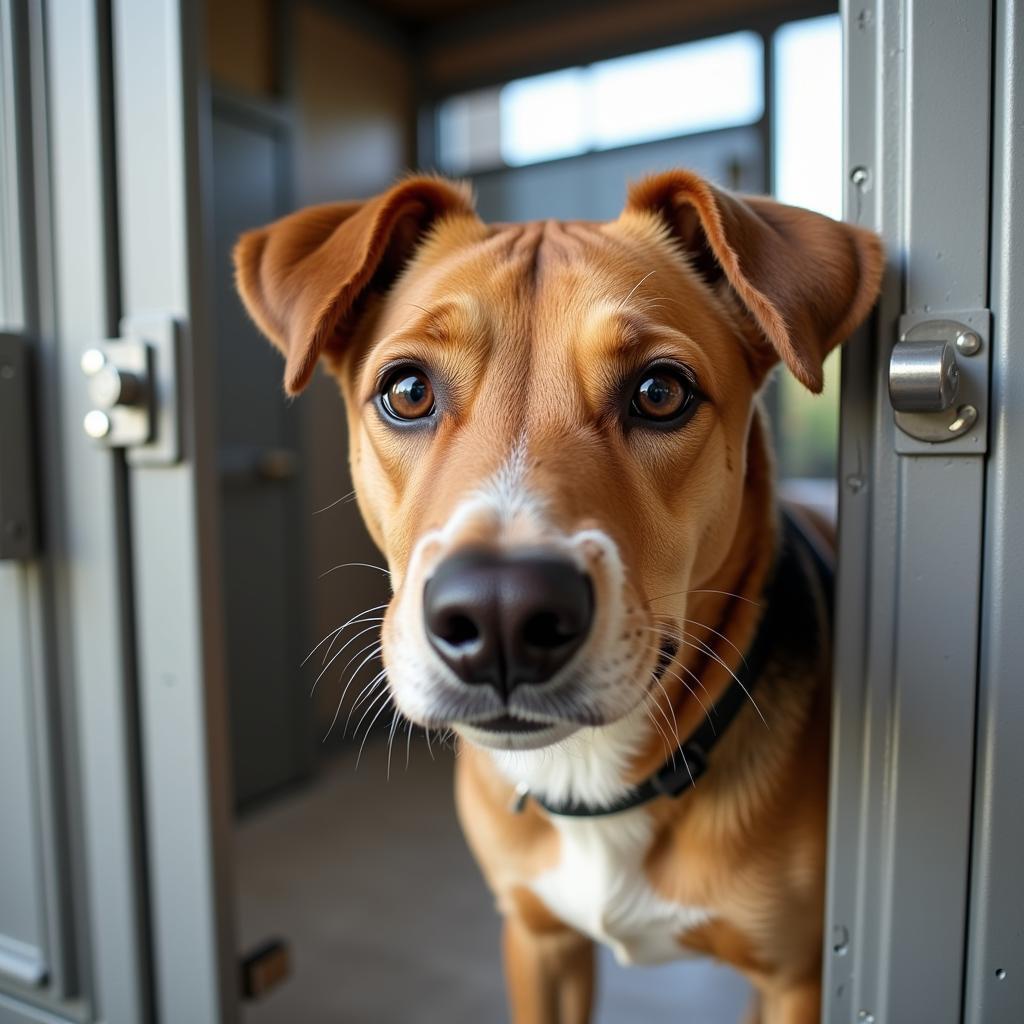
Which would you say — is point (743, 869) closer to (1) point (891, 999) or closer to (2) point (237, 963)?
(1) point (891, 999)

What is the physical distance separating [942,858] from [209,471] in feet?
3.39

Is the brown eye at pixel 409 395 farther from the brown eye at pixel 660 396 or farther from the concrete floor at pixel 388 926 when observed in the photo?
the concrete floor at pixel 388 926

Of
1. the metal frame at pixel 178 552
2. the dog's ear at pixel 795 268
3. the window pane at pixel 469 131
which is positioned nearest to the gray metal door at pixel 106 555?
the metal frame at pixel 178 552

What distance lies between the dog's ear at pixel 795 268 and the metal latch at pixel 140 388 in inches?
28.9

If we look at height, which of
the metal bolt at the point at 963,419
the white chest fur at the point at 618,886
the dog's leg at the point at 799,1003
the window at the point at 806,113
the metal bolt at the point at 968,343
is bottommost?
the dog's leg at the point at 799,1003

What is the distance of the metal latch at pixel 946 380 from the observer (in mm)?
830

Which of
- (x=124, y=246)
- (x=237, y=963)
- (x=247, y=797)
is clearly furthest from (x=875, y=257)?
(x=247, y=797)

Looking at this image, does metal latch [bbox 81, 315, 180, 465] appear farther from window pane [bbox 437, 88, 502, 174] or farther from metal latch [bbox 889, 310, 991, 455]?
window pane [bbox 437, 88, 502, 174]

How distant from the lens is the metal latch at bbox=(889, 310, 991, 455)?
83cm

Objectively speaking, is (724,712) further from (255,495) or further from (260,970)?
(255,495)

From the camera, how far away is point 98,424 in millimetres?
1199

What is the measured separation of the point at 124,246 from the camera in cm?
123

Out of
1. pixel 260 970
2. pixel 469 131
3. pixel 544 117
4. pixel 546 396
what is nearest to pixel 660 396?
pixel 546 396

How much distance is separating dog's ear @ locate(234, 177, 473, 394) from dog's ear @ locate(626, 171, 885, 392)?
36 centimetres
